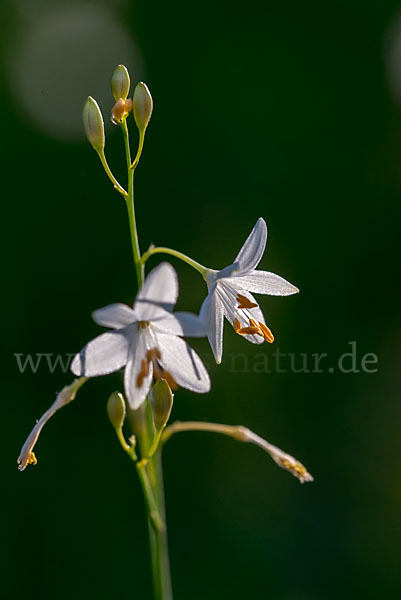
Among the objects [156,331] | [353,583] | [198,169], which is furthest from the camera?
[198,169]

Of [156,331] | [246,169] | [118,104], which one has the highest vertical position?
[246,169]

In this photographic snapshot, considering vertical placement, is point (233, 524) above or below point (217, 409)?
below

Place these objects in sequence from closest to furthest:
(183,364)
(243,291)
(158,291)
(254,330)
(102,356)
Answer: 1. (158,291)
2. (102,356)
3. (183,364)
4. (254,330)
5. (243,291)

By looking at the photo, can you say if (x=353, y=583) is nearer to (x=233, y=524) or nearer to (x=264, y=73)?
(x=233, y=524)

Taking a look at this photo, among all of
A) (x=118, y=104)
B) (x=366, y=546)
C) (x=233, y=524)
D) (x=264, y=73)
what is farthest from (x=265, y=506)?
(x=264, y=73)

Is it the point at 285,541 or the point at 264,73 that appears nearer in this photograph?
the point at 285,541

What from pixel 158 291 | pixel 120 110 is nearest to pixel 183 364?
pixel 158 291

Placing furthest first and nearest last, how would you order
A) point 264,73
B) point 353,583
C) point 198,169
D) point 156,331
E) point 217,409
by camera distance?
point 264,73 < point 198,169 < point 217,409 < point 353,583 < point 156,331

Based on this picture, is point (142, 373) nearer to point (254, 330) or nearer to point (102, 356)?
point (102, 356)
